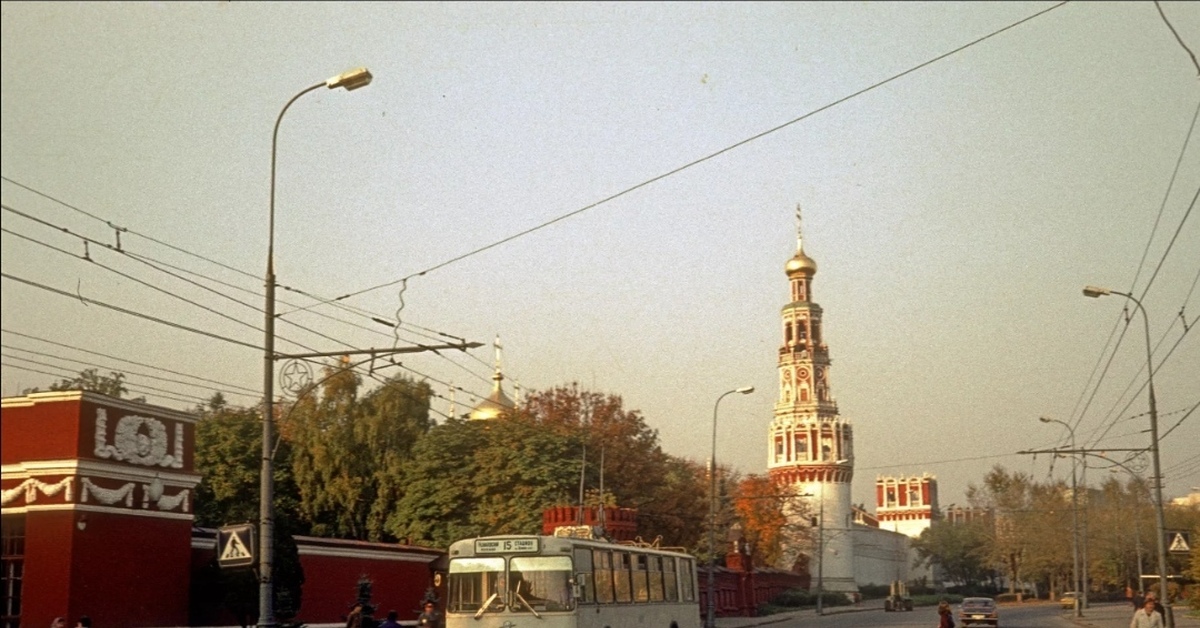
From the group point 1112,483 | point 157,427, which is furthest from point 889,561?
point 157,427

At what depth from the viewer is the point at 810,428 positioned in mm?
129000

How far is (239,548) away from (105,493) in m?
8.14

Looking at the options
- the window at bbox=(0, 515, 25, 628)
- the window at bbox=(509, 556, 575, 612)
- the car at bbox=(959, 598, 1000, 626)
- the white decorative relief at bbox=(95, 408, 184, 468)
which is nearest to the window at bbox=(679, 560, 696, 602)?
the window at bbox=(509, 556, 575, 612)

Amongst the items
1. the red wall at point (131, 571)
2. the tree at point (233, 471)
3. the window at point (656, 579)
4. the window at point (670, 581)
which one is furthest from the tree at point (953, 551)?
the red wall at point (131, 571)

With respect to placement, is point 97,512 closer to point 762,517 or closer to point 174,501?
point 174,501

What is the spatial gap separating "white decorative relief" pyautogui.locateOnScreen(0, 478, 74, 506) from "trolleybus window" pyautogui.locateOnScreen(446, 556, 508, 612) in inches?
310

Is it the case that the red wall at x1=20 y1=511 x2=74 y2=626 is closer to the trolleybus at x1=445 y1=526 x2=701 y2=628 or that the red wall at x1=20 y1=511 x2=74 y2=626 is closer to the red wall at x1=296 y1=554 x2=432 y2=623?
the trolleybus at x1=445 y1=526 x2=701 y2=628

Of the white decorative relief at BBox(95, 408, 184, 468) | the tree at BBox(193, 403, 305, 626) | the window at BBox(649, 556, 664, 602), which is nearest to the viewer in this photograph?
the white decorative relief at BBox(95, 408, 184, 468)

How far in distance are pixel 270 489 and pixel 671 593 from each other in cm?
1182

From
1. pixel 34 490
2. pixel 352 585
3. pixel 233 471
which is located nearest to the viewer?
pixel 34 490

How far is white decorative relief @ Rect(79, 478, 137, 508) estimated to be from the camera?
2603cm

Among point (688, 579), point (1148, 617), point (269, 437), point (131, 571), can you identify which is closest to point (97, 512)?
point (131, 571)

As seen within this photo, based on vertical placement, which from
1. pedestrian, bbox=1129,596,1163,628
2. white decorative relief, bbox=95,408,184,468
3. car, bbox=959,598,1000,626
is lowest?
car, bbox=959,598,1000,626

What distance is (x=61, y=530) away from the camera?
84.6 ft
